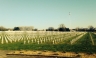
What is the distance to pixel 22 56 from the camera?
14.9m

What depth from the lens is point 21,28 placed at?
16175cm

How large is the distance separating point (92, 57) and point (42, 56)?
425 cm

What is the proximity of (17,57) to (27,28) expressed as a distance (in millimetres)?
157343

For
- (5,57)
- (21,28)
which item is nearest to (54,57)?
(5,57)

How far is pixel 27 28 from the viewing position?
171m

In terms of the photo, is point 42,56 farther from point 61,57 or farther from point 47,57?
point 61,57

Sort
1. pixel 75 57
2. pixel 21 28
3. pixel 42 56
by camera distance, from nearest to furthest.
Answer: pixel 75 57 → pixel 42 56 → pixel 21 28

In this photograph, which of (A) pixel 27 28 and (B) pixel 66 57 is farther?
(A) pixel 27 28

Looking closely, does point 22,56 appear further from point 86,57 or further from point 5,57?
point 86,57

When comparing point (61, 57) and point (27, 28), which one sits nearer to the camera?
point (61, 57)

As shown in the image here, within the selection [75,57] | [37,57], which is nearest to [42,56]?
[37,57]

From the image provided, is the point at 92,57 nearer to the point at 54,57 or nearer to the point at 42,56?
the point at 54,57

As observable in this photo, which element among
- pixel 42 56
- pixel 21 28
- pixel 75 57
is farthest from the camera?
pixel 21 28

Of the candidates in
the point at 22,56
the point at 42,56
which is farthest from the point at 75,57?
the point at 22,56
